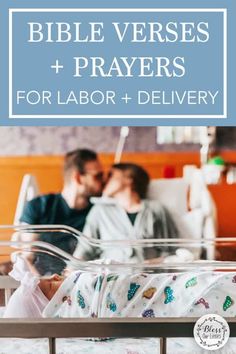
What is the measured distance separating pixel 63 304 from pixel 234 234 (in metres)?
0.65

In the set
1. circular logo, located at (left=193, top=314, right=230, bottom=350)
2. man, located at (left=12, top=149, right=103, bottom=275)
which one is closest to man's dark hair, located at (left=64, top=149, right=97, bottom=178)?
man, located at (left=12, top=149, right=103, bottom=275)

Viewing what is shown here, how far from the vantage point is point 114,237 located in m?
1.83

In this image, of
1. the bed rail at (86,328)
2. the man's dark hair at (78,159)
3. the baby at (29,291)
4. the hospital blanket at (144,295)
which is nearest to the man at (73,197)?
the man's dark hair at (78,159)

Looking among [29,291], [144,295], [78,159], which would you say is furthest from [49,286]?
[78,159]

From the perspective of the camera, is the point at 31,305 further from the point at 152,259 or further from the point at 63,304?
the point at 152,259

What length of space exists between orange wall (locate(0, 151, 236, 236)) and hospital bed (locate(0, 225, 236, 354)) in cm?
11

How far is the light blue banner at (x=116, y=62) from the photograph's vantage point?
116 cm

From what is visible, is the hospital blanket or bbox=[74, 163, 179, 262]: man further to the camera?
bbox=[74, 163, 179, 262]: man

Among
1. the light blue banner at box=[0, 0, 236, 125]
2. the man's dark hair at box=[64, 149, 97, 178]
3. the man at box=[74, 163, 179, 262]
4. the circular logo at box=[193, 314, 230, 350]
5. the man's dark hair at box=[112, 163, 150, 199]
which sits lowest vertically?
the circular logo at box=[193, 314, 230, 350]

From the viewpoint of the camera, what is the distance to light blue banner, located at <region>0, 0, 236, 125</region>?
116 cm

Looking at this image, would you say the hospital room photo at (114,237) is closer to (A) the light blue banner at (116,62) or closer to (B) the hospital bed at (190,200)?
(B) the hospital bed at (190,200)

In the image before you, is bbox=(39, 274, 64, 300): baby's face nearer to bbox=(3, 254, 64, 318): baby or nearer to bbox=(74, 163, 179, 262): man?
bbox=(3, 254, 64, 318): baby

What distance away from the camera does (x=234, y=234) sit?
1.73 metres

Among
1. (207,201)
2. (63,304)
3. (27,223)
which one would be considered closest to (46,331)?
(63,304)
